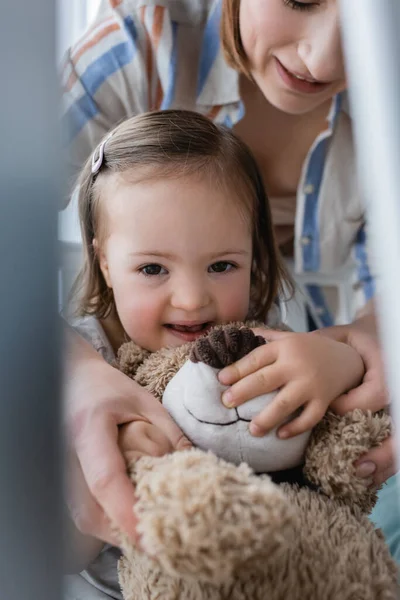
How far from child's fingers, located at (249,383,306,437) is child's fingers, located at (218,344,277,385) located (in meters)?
0.03

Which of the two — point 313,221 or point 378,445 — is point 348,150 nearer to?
point 313,221

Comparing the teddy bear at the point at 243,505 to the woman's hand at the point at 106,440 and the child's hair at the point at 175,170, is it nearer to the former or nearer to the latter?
the woman's hand at the point at 106,440

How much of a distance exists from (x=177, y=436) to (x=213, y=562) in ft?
0.55

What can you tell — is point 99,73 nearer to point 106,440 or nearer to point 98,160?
point 98,160

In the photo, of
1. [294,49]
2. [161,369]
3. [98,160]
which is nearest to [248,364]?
[161,369]

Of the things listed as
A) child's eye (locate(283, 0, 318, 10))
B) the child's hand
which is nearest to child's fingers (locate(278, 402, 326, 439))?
the child's hand

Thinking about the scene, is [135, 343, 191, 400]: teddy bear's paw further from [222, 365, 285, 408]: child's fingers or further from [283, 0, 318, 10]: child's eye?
[283, 0, 318, 10]: child's eye

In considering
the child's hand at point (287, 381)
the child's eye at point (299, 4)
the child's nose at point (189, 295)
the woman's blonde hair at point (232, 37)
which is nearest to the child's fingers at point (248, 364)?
the child's hand at point (287, 381)

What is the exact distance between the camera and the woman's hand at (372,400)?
0.55 m

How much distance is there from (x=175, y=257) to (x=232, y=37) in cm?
45

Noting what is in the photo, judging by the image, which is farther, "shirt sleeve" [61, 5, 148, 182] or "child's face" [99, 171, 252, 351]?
"shirt sleeve" [61, 5, 148, 182]

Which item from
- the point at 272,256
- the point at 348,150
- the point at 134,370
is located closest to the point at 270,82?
the point at 272,256

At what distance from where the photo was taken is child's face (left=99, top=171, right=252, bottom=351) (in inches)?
25.8

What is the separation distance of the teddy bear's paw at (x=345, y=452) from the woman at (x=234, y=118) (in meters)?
0.01
